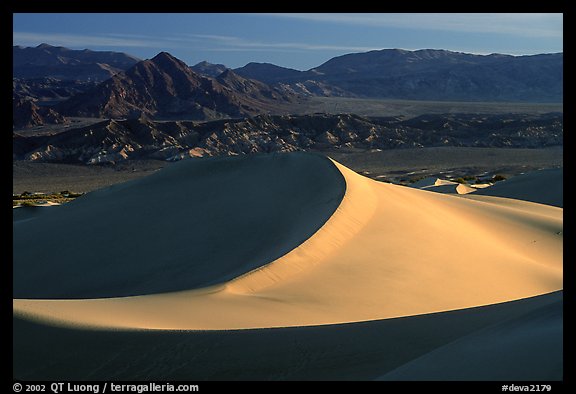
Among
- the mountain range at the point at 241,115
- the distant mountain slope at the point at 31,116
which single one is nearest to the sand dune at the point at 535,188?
the mountain range at the point at 241,115

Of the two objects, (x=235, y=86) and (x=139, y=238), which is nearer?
(x=139, y=238)

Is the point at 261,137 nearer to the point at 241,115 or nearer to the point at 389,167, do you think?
the point at 389,167

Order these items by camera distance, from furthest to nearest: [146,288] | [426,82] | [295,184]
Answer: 1. [426,82]
2. [295,184]
3. [146,288]

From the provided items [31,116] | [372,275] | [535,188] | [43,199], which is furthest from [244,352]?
[31,116]

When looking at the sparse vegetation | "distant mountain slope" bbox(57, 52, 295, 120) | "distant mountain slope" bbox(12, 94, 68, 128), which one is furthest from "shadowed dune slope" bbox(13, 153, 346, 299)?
"distant mountain slope" bbox(57, 52, 295, 120)

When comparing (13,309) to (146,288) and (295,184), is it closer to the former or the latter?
(146,288)

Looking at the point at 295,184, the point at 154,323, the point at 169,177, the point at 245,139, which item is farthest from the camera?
the point at 245,139
